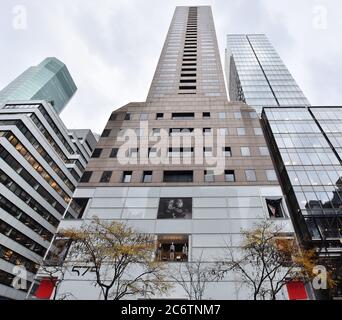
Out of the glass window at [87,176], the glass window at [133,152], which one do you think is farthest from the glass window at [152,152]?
the glass window at [87,176]

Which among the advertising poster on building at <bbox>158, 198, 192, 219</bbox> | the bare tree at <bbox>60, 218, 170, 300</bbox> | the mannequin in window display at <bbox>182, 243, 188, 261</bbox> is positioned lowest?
the bare tree at <bbox>60, 218, 170, 300</bbox>

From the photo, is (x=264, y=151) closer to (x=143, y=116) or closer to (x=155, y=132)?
(x=155, y=132)

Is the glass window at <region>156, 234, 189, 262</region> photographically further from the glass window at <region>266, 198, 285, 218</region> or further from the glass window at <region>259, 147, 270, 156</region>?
the glass window at <region>259, 147, 270, 156</region>

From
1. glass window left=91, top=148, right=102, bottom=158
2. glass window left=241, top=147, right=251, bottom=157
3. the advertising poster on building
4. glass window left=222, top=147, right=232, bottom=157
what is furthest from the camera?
glass window left=91, top=148, right=102, bottom=158

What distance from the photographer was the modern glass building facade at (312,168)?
86.7 ft

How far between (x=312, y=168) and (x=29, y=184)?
4715 cm

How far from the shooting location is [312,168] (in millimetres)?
33094


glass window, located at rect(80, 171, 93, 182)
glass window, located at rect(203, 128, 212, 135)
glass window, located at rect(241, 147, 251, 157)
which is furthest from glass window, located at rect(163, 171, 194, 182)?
glass window, located at rect(80, 171, 93, 182)

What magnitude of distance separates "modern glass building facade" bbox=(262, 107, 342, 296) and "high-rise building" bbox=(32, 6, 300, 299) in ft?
18.4

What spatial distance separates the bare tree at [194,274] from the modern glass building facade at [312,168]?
43.0 ft

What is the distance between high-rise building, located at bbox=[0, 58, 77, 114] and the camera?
509 feet

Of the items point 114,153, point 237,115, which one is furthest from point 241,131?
point 114,153

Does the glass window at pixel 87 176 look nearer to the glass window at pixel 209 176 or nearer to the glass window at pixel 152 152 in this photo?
the glass window at pixel 152 152
